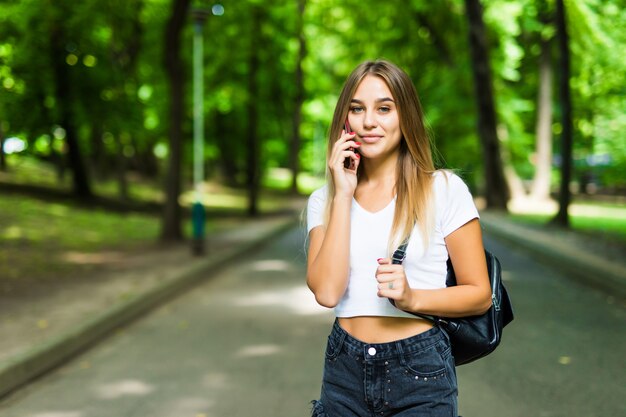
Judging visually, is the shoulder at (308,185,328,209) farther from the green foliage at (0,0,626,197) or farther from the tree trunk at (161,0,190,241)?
the tree trunk at (161,0,190,241)

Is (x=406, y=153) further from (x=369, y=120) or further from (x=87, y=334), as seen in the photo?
(x=87, y=334)

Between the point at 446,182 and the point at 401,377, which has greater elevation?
the point at 446,182

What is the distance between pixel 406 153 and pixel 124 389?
411 cm

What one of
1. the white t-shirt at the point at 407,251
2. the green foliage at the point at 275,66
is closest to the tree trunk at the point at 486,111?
the green foliage at the point at 275,66

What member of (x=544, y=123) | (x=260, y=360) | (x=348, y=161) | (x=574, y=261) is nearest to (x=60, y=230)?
(x=574, y=261)

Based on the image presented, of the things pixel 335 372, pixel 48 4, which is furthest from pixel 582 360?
pixel 48 4

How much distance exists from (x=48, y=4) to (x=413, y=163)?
57.7 feet

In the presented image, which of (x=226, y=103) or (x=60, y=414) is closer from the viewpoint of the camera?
(x=60, y=414)

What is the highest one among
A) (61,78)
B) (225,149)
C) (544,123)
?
(61,78)

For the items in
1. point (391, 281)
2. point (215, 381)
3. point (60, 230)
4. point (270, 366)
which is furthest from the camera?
point (60, 230)

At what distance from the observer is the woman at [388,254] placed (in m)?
2.39

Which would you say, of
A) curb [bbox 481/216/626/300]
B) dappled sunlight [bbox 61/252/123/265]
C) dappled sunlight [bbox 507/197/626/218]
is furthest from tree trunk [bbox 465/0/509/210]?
dappled sunlight [bbox 61/252/123/265]

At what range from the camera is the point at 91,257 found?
14.9 metres

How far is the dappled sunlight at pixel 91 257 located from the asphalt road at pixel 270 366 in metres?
4.37
